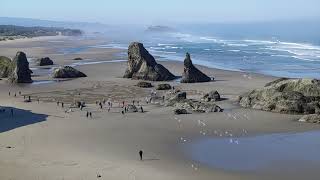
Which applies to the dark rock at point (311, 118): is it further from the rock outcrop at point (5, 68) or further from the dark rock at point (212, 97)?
the rock outcrop at point (5, 68)

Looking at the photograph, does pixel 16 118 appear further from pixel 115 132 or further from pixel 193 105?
pixel 193 105

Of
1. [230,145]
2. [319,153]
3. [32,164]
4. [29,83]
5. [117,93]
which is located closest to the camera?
[32,164]

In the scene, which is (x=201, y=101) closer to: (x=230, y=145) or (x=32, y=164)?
(x=230, y=145)

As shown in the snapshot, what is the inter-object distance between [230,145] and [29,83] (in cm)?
3734

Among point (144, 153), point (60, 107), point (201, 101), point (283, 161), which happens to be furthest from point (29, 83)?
point (283, 161)

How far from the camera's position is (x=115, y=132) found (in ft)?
125

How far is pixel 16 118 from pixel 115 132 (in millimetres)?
9802

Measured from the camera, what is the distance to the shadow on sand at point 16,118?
39.8 meters

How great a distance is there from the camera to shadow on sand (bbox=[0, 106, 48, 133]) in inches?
1565

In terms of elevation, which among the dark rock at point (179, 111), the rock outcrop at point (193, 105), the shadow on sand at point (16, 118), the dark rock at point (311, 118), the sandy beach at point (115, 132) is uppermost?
the dark rock at point (311, 118)

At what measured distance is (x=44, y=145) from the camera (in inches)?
1328

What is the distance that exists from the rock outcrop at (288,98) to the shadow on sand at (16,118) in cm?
1878

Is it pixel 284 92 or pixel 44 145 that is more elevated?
pixel 284 92

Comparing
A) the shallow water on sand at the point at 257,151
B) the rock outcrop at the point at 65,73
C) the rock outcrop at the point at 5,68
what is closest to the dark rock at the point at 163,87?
the rock outcrop at the point at 65,73
